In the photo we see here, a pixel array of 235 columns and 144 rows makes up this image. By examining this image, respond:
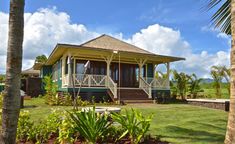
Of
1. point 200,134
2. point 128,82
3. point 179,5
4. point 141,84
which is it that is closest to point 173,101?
point 141,84

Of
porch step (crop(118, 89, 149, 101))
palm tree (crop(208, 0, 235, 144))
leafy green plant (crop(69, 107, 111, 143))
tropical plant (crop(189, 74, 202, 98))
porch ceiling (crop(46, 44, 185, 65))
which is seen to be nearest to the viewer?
palm tree (crop(208, 0, 235, 144))

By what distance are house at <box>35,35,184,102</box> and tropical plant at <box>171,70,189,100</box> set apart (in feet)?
9.53

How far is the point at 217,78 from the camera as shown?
28.2 m

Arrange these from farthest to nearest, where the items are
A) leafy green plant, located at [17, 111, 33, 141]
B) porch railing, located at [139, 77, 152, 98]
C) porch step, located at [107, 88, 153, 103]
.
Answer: porch railing, located at [139, 77, 152, 98], porch step, located at [107, 88, 153, 103], leafy green plant, located at [17, 111, 33, 141]

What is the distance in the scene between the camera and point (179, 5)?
6652 millimetres

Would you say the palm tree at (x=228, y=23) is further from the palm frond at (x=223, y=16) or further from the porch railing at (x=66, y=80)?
the porch railing at (x=66, y=80)

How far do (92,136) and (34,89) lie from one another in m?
24.0

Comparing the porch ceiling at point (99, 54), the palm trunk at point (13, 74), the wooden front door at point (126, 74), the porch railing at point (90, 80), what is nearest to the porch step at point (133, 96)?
the porch railing at point (90, 80)

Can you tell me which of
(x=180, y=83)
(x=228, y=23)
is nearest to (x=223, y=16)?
(x=228, y=23)

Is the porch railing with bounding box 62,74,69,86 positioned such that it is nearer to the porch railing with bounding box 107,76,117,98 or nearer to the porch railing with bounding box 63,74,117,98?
the porch railing with bounding box 63,74,117,98

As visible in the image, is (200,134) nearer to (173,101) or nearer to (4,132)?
(4,132)

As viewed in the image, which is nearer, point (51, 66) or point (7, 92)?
point (7, 92)

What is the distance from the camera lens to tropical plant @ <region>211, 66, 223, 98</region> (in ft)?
91.5

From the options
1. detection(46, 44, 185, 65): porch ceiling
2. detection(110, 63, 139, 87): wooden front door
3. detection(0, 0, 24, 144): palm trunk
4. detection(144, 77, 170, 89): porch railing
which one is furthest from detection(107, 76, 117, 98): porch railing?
detection(0, 0, 24, 144): palm trunk
